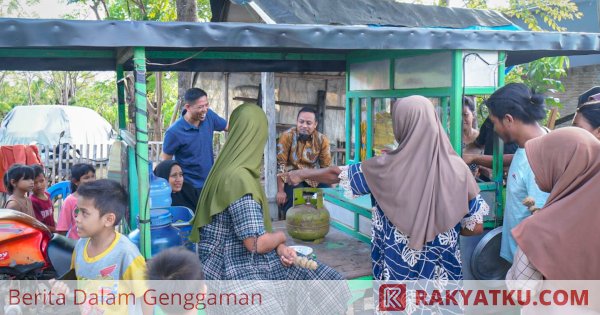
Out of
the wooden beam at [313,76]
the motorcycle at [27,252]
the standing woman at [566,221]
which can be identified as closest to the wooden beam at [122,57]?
the motorcycle at [27,252]

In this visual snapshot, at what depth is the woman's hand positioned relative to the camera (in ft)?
8.65

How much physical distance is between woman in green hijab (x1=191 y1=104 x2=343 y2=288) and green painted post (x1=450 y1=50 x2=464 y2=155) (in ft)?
4.52

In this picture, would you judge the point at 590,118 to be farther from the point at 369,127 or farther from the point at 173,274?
the point at 173,274

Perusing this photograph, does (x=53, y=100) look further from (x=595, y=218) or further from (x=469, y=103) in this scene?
(x=595, y=218)

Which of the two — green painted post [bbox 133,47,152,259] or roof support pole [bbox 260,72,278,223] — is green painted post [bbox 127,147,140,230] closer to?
green painted post [bbox 133,47,152,259]

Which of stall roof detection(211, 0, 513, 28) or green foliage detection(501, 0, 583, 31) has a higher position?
green foliage detection(501, 0, 583, 31)

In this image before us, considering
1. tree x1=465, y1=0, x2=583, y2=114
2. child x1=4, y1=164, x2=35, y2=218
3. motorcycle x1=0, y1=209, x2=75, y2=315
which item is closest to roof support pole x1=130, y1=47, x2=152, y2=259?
motorcycle x1=0, y1=209, x2=75, y2=315

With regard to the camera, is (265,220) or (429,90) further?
(429,90)

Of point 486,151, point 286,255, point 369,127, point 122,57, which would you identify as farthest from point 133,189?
point 486,151

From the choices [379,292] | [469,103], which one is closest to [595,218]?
[379,292]

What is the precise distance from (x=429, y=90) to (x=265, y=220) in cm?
169

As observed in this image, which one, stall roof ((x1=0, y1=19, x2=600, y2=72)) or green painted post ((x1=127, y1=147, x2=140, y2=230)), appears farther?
green painted post ((x1=127, y1=147, x2=140, y2=230))

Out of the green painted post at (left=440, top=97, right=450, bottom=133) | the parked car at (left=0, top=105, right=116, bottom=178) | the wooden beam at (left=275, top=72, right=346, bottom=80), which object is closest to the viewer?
the green painted post at (left=440, top=97, right=450, bottom=133)

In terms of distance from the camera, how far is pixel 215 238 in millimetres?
2729
